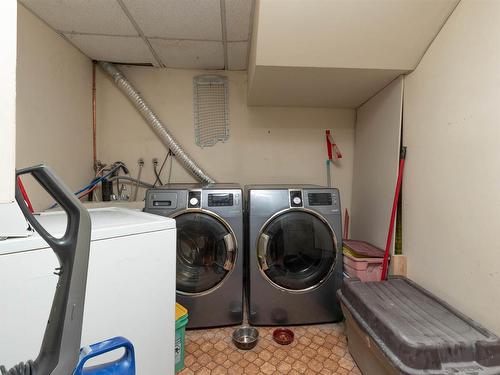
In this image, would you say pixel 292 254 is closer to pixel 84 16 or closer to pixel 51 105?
pixel 51 105

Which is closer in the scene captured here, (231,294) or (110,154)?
(231,294)

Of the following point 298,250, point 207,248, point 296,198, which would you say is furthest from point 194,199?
point 298,250

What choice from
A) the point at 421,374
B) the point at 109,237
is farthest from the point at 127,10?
the point at 421,374

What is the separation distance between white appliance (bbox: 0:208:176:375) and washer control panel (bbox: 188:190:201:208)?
506 mm

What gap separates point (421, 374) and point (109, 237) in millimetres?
1159

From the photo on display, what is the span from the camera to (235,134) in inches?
89.4

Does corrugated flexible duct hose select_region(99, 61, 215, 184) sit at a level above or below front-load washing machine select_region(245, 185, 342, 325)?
above

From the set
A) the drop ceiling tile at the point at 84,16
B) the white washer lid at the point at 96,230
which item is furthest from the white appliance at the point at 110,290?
the drop ceiling tile at the point at 84,16

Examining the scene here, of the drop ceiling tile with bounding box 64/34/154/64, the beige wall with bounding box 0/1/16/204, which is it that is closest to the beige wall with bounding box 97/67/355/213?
the drop ceiling tile with bounding box 64/34/154/64

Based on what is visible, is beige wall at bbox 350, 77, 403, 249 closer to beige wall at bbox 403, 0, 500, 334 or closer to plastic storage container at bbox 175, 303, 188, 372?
beige wall at bbox 403, 0, 500, 334

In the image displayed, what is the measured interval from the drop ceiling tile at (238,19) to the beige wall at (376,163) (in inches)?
41.5

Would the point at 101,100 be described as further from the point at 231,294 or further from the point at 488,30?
the point at 488,30

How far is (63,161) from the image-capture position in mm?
1729

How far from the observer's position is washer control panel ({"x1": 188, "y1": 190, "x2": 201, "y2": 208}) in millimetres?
1540
